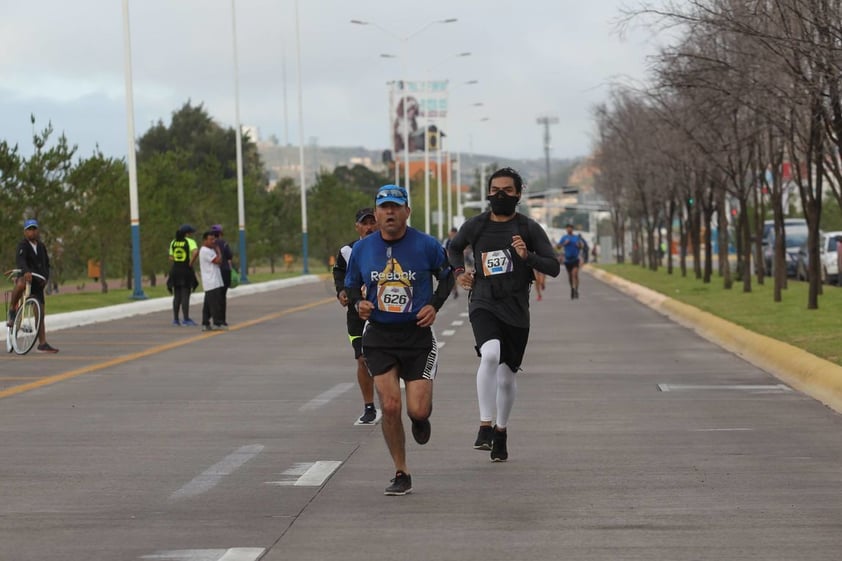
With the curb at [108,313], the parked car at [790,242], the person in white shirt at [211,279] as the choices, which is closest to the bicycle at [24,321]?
the curb at [108,313]

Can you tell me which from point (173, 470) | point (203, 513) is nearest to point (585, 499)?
point (203, 513)

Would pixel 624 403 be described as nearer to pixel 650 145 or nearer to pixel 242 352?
pixel 242 352

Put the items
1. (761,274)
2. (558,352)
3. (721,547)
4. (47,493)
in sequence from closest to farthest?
(721,547)
(47,493)
(558,352)
(761,274)

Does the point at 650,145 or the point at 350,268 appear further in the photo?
the point at 650,145

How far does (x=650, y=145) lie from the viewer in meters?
54.4

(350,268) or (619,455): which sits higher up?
(350,268)

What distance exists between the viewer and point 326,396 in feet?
51.4

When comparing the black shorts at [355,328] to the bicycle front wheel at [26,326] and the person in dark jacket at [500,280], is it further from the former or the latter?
the bicycle front wheel at [26,326]

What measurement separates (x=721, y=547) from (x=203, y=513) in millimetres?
2730

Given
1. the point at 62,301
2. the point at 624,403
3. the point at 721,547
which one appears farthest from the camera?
the point at 62,301

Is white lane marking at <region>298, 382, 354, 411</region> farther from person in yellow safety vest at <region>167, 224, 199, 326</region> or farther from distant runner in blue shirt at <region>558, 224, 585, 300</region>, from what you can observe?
distant runner in blue shirt at <region>558, 224, 585, 300</region>

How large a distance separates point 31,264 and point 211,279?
5786 millimetres

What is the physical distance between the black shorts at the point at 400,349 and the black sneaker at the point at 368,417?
12.1 feet

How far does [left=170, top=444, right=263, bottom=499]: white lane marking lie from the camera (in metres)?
9.59
